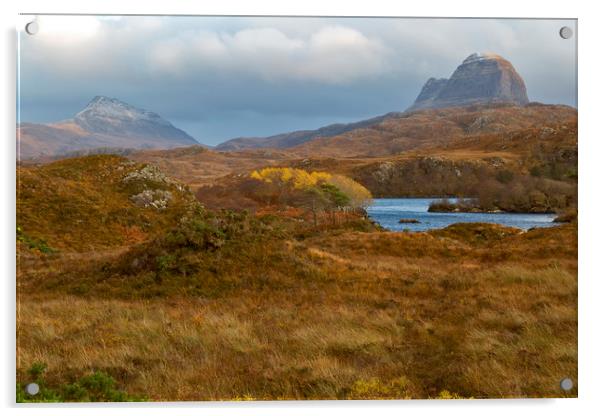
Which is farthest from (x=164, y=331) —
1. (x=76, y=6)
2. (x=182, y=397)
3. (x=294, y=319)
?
(x=76, y=6)

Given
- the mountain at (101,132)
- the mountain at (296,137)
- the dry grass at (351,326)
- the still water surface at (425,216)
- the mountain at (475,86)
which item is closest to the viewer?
the dry grass at (351,326)

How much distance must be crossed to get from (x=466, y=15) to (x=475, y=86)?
0.97 m

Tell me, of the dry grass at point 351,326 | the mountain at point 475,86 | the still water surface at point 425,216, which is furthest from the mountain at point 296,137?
the dry grass at point 351,326

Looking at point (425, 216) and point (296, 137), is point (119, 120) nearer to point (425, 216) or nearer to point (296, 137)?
point (296, 137)

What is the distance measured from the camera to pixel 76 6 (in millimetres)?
7332

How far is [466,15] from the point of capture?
751 centimetres

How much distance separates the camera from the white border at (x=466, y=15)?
7.16 m

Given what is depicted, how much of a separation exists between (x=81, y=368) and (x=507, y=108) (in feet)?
22.1

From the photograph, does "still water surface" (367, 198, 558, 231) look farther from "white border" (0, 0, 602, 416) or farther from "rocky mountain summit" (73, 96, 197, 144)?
"rocky mountain summit" (73, 96, 197, 144)

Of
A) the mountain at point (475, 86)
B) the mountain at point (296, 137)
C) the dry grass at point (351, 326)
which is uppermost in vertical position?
the mountain at point (475, 86)

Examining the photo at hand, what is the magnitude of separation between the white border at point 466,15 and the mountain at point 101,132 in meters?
0.33

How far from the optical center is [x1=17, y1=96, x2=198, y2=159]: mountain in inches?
293

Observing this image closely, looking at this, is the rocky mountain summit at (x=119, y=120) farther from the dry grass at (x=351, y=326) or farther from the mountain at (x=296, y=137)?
the dry grass at (x=351, y=326)
